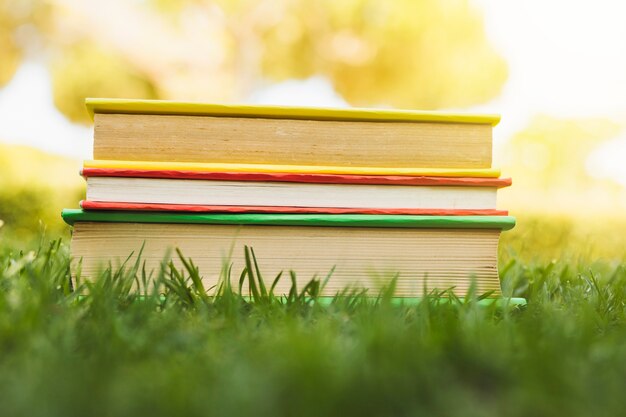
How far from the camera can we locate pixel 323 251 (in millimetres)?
1217

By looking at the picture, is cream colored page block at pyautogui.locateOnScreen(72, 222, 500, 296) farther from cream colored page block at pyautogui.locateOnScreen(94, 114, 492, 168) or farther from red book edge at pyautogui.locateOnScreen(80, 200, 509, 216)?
cream colored page block at pyautogui.locateOnScreen(94, 114, 492, 168)

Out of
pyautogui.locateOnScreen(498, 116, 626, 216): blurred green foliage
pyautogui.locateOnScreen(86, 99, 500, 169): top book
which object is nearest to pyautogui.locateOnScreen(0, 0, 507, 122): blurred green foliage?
pyautogui.locateOnScreen(498, 116, 626, 216): blurred green foliage

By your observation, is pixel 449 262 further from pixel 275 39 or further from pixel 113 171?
pixel 275 39

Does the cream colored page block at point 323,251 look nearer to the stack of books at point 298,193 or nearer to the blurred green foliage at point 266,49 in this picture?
the stack of books at point 298,193

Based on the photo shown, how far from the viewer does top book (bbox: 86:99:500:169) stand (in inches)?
46.5

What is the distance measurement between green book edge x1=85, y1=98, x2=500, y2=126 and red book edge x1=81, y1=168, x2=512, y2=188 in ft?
0.39

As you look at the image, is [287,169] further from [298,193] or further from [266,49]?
[266,49]

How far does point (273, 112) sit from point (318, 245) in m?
0.28

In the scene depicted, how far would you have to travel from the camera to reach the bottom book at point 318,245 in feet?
3.87

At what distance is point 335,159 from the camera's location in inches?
48.5

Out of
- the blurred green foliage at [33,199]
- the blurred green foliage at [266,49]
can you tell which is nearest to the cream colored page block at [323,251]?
the blurred green foliage at [33,199]

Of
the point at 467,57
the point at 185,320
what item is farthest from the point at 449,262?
the point at 467,57

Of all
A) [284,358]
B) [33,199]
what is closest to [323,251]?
[284,358]

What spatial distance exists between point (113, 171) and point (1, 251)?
0.85 metres
